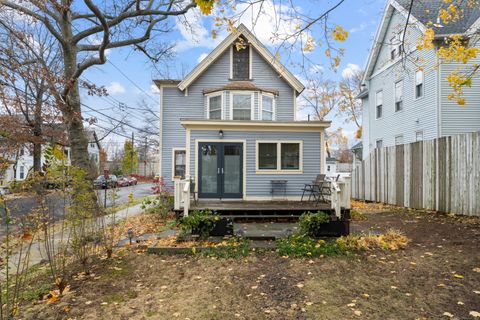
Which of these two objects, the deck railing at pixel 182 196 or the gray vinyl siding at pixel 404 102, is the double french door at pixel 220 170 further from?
the gray vinyl siding at pixel 404 102

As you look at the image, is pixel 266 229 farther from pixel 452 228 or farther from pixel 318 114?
pixel 318 114

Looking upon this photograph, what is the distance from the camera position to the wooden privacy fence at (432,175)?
7.67 metres

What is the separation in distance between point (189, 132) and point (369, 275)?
7239 millimetres

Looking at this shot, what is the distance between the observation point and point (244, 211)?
852cm

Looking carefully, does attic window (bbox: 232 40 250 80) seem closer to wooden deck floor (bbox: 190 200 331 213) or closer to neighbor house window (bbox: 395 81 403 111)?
wooden deck floor (bbox: 190 200 331 213)

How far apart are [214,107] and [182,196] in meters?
5.85

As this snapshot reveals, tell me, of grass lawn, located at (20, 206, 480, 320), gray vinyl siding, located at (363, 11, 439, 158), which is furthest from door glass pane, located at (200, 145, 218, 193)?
gray vinyl siding, located at (363, 11, 439, 158)

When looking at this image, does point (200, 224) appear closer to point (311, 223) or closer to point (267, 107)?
point (311, 223)

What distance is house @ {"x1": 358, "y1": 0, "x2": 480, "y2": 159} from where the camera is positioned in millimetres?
12258

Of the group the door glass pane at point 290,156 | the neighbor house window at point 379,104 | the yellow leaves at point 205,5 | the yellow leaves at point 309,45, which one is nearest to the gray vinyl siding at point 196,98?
the door glass pane at point 290,156

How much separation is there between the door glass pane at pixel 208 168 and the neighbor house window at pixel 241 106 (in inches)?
121

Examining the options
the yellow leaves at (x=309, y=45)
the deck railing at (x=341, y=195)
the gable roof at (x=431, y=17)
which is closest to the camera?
the yellow leaves at (x=309, y=45)

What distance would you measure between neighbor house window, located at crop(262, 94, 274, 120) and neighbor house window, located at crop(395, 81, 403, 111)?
7.24 metres

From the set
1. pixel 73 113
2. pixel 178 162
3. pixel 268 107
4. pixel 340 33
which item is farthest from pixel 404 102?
pixel 73 113
